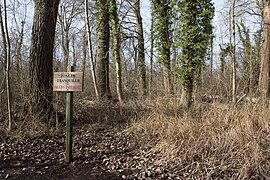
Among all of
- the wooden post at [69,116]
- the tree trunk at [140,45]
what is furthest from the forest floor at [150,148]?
the tree trunk at [140,45]

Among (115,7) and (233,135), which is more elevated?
(115,7)

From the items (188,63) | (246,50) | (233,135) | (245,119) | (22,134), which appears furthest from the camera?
(246,50)

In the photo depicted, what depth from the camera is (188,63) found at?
7.20m

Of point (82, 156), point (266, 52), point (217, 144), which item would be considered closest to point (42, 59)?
point (82, 156)

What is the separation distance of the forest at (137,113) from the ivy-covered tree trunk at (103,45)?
0.04 metres

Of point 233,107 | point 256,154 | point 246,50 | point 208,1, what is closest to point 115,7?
point 208,1

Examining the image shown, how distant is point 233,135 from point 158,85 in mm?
4292

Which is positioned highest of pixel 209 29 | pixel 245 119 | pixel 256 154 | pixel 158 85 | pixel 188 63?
pixel 209 29

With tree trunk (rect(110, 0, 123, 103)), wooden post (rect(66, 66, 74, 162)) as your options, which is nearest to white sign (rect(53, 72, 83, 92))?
wooden post (rect(66, 66, 74, 162))

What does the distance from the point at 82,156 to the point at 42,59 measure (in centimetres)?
283

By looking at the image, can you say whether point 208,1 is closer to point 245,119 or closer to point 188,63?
point 188,63

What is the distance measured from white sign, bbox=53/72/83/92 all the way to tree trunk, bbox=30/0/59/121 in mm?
1989

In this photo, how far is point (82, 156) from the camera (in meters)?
4.16

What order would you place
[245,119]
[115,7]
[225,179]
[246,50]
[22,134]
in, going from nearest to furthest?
[225,179] < [245,119] < [22,134] < [115,7] < [246,50]
